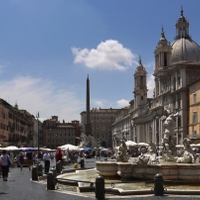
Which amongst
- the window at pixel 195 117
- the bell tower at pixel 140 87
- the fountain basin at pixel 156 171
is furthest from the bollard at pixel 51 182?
the bell tower at pixel 140 87

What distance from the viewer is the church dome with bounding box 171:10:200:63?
77.9 metres

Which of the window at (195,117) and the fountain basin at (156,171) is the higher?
the window at (195,117)

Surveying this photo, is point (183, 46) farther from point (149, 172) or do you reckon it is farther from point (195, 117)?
point (149, 172)

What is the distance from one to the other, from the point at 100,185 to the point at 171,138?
28.4 feet

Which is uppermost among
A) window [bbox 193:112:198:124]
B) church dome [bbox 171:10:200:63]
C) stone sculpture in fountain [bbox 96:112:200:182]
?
church dome [bbox 171:10:200:63]

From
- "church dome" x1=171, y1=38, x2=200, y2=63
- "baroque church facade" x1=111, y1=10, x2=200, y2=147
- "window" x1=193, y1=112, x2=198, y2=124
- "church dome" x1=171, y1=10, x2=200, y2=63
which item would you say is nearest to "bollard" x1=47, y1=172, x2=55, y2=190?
"baroque church facade" x1=111, y1=10, x2=200, y2=147

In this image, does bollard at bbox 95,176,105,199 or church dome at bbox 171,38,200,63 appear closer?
bollard at bbox 95,176,105,199

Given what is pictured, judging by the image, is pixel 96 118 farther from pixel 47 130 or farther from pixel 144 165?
pixel 144 165

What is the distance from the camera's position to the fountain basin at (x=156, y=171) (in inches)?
575

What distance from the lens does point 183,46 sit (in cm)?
7962

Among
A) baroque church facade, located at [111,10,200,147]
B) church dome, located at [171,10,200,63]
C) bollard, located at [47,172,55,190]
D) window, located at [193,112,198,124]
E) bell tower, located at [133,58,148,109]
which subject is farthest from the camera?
bell tower, located at [133,58,148,109]

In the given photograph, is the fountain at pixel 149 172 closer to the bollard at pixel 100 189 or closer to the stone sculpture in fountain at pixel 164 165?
the stone sculpture in fountain at pixel 164 165

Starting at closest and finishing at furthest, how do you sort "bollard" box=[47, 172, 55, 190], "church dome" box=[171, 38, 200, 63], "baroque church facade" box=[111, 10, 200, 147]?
1. "bollard" box=[47, 172, 55, 190]
2. "baroque church facade" box=[111, 10, 200, 147]
3. "church dome" box=[171, 38, 200, 63]

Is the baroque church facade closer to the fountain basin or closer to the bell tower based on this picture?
the bell tower
